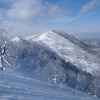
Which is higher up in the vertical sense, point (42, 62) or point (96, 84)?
point (42, 62)

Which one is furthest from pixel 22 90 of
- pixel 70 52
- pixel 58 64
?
pixel 70 52

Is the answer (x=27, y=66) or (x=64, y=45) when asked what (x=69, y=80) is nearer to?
(x=27, y=66)

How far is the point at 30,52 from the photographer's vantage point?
8556 centimetres

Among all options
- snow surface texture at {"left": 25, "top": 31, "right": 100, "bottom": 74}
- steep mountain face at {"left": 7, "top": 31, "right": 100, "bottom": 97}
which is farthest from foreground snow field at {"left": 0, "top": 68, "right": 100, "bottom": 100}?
snow surface texture at {"left": 25, "top": 31, "right": 100, "bottom": 74}

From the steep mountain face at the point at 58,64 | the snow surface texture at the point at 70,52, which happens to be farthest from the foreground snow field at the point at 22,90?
the snow surface texture at the point at 70,52

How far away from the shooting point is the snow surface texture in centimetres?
11007

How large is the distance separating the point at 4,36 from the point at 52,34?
Result: 17743 centimetres

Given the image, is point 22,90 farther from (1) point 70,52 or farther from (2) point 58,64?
(1) point 70,52

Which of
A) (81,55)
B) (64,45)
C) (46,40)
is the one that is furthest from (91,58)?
(46,40)

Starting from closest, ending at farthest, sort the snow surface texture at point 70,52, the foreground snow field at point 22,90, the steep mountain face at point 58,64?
1. the foreground snow field at point 22,90
2. the steep mountain face at point 58,64
3. the snow surface texture at point 70,52

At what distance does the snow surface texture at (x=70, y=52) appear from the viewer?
110075mm

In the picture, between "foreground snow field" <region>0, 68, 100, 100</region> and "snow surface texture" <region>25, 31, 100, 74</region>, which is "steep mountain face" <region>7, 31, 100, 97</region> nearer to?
"snow surface texture" <region>25, 31, 100, 74</region>

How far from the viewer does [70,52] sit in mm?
138750

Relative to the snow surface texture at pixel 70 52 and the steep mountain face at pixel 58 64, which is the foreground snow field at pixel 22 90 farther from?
the snow surface texture at pixel 70 52
